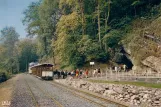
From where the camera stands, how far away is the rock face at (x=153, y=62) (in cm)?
3272

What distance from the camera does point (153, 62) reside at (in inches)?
1326

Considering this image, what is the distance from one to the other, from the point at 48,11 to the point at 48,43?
14705mm

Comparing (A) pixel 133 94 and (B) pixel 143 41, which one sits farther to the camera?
(B) pixel 143 41

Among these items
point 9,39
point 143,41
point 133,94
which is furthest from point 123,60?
point 9,39

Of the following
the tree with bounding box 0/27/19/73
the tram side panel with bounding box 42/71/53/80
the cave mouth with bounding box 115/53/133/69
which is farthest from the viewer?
the tree with bounding box 0/27/19/73

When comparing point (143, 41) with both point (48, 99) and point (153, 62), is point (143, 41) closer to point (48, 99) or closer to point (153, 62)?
point (153, 62)

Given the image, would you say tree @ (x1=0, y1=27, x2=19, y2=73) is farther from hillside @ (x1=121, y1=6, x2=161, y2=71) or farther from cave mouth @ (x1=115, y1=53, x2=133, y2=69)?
hillside @ (x1=121, y1=6, x2=161, y2=71)

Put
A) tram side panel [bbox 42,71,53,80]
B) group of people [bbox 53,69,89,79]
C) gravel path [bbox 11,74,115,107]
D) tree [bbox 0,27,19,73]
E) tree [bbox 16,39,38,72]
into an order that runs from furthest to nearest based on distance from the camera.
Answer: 1. tree [bbox 0,27,19,73]
2. tree [bbox 16,39,38,72]
3. tram side panel [bbox 42,71,53,80]
4. group of people [bbox 53,69,89,79]
5. gravel path [bbox 11,74,115,107]

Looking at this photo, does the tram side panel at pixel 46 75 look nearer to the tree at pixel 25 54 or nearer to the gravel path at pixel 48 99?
the gravel path at pixel 48 99

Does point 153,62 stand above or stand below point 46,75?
above

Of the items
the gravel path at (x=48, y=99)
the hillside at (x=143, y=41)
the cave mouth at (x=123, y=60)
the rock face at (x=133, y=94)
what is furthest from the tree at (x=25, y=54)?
the rock face at (x=133, y=94)

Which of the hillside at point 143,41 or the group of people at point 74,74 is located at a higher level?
the hillside at point 143,41

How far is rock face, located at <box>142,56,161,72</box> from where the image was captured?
107 feet

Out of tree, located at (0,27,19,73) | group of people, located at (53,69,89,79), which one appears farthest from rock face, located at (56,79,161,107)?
tree, located at (0,27,19,73)
